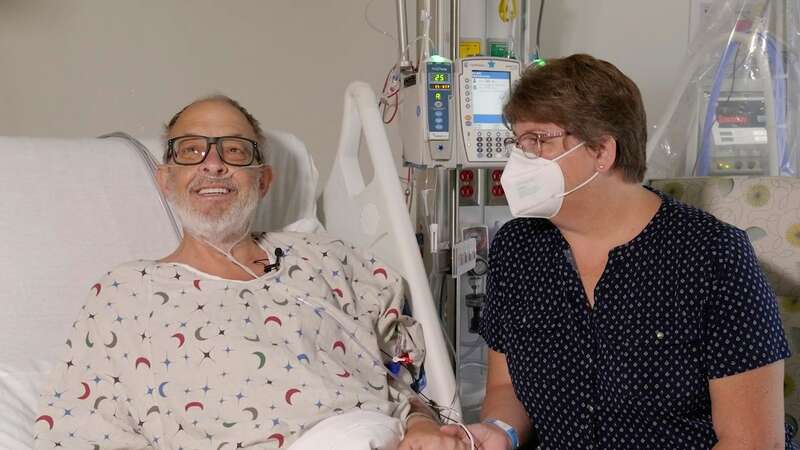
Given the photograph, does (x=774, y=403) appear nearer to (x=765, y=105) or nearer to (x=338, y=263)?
(x=338, y=263)

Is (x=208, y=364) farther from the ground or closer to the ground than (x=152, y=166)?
closer to the ground

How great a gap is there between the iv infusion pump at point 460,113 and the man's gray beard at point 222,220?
69 centimetres

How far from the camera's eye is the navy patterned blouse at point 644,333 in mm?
1263

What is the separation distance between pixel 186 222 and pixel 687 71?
1.53 m

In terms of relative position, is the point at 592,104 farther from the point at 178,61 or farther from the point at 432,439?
the point at 178,61

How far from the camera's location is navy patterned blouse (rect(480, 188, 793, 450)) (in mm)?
1263

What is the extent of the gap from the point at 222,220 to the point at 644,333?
0.90 m

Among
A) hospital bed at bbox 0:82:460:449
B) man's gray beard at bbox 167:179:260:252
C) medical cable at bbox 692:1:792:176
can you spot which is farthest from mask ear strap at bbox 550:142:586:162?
medical cable at bbox 692:1:792:176

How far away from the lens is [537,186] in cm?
142

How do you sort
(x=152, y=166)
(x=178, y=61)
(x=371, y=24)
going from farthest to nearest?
(x=371, y=24)
(x=178, y=61)
(x=152, y=166)

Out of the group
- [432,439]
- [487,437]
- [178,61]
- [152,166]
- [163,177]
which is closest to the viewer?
[432,439]

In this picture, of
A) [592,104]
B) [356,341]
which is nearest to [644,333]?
[592,104]

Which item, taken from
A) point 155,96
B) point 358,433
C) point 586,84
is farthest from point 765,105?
point 155,96

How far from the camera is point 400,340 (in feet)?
5.55
